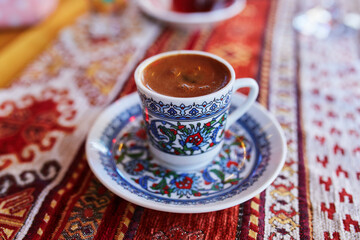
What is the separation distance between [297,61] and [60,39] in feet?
2.03

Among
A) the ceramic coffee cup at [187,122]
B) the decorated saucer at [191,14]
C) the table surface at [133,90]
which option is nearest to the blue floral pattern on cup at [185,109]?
the ceramic coffee cup at [187,122]

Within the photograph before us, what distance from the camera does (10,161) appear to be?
0.51 m

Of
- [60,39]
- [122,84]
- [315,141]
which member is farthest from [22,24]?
[315,141]

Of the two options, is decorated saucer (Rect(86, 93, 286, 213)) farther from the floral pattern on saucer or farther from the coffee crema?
the coffee crema

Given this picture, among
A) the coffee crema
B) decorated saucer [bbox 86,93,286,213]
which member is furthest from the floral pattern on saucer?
the coffee crema

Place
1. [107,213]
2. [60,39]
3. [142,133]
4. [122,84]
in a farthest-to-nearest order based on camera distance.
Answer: [60,39] < [122,84] < [142,133] < [107,213]

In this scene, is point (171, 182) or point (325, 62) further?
point (325, 62)

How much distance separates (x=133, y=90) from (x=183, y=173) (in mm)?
270

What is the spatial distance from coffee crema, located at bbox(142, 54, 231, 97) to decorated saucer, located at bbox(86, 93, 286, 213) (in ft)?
0.40

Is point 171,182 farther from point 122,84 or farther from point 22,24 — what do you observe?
point 22,24

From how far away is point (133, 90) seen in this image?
672 millimetres

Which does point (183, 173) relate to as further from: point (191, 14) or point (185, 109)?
point (191, 14)

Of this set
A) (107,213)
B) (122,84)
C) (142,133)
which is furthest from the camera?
(122,84)

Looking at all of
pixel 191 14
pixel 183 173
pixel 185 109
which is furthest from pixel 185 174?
pixel 191 14
